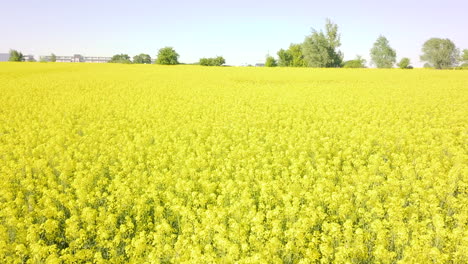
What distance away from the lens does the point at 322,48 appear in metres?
62.2

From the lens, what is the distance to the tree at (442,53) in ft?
234

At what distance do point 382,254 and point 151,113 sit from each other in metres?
13.5

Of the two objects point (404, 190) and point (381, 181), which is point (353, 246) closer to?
point (404, 190)

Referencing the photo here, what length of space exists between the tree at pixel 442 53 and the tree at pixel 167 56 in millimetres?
58647

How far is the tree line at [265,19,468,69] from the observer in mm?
62500

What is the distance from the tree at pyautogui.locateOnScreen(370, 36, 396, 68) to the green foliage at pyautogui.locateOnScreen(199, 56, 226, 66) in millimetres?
40852

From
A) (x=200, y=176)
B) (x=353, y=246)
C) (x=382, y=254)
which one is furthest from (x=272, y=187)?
(x=382, y=254)

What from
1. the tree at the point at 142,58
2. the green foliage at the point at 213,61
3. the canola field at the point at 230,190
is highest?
the tree at the point at 142,58

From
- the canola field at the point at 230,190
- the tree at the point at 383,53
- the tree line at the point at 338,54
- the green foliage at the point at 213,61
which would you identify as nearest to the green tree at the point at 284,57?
the tree line at the point at 338,54

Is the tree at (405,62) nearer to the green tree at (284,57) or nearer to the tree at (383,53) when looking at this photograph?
the tree at (383,53)

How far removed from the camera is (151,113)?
16.0 meters

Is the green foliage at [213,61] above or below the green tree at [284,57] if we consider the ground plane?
below

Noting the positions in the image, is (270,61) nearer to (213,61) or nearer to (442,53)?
(213,61)

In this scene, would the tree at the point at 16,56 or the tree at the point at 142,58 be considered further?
the tree at the point at 142,58
